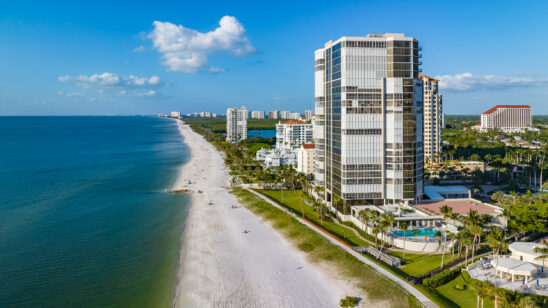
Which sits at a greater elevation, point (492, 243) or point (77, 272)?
point (492, 243)

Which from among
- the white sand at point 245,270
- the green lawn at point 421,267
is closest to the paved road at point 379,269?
the green lawn at point 421,267

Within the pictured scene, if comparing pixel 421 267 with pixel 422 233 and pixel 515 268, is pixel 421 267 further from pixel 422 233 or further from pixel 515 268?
pixel 422 233

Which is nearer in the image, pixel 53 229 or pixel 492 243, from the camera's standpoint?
pixel 492 243

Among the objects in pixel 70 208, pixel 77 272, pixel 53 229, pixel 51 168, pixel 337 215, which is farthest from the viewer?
pixel 51 168

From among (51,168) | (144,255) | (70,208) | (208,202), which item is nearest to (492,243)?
(144,255)

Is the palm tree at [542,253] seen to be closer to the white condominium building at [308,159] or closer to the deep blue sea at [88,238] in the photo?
the deep blue sea at [88,238]

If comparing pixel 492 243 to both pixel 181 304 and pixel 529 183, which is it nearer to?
pixel 181 304

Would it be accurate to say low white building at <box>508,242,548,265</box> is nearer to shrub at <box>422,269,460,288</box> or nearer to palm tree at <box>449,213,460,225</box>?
Result: palm tree at <box>449,213,460,225</box>

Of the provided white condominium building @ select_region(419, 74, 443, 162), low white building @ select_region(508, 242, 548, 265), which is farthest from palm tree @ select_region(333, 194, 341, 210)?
white condominium building @ select_region(419, 74, 443, 162)
